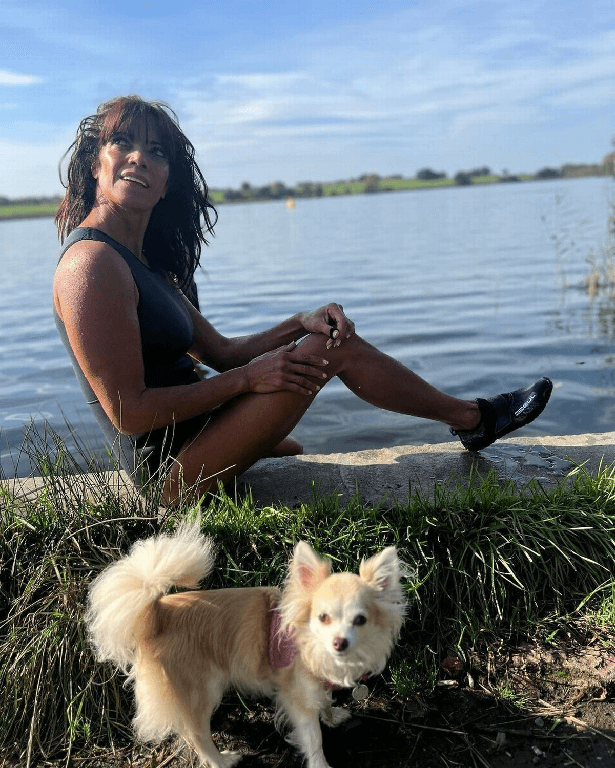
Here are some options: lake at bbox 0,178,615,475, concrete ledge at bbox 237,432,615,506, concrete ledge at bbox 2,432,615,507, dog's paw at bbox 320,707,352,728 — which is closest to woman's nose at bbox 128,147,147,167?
lake at bbox 0,178,615,475

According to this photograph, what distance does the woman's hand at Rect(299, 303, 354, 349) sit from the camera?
12.1ft

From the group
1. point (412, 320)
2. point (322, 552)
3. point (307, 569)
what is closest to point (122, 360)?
point (322, 552)

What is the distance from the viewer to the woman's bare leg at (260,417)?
3578mm

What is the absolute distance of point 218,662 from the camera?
8.58 feet

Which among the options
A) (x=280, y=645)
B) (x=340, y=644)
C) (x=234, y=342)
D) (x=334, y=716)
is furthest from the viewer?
(x=234, y=342)

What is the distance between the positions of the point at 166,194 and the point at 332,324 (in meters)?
1.35

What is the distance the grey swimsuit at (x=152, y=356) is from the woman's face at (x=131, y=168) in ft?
1.11

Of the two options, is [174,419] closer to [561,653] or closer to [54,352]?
[561,653]

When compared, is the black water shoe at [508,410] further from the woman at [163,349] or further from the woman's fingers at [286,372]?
the woman's fingers at [286,372]

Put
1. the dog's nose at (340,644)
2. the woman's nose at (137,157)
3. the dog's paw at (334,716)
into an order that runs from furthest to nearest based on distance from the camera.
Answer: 1. the woman's nose at (137,157)
2. the dog's paw at (334,716)
3. the dog's nose at (340,644)

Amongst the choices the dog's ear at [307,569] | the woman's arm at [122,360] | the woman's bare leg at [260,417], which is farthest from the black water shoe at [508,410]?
the dog's ear at [307,569]

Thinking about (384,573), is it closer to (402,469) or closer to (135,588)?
(135,588)

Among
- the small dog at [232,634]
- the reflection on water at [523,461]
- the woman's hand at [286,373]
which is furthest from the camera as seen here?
the reflection on water at [523,461]

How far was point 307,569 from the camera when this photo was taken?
8.17 ft
